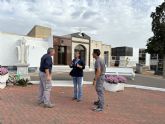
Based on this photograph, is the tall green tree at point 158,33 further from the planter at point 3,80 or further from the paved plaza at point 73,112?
the planter at point 3,80

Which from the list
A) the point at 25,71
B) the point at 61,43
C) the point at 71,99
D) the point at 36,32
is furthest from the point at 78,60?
the point at 36,32

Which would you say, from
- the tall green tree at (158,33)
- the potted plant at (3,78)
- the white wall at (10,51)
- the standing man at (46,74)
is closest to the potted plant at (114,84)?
the potted plant at (3,78)

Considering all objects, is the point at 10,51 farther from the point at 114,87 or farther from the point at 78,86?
the point at 78,86

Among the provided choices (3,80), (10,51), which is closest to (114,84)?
(3,80)

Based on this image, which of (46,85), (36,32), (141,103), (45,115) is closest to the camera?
(45,115)

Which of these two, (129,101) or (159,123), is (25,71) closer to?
(129,101)

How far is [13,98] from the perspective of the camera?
984cm

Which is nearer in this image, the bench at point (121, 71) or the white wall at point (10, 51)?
the bench at point (121, 71)

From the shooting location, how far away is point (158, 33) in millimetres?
35531

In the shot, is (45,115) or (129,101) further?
(129,101)

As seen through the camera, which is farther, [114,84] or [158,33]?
[158,33]

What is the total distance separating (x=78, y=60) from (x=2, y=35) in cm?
2138

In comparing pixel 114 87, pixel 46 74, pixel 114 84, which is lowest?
pixel 114 87

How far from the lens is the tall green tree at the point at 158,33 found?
115ft
